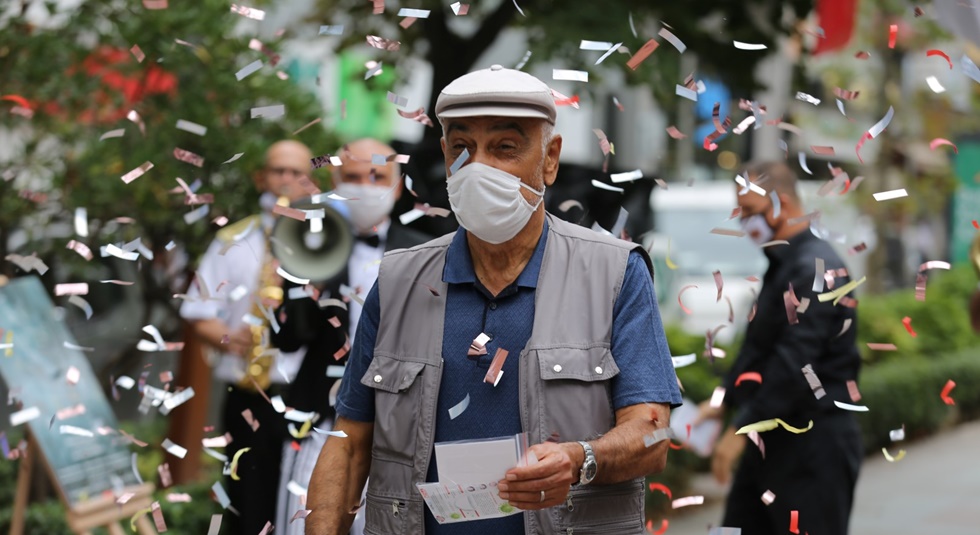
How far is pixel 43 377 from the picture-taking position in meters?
5.52

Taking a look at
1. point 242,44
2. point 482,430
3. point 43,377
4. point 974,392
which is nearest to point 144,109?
point 242,44

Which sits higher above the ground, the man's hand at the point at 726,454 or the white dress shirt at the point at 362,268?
the white dress shirt at the point at 362,268

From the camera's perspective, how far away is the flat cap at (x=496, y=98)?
9.43 feet

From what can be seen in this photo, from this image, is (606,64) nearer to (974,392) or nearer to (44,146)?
(44,146)

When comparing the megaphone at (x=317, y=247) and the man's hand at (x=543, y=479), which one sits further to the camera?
the megaphone at (x=317, y=247)

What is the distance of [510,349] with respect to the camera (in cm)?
293

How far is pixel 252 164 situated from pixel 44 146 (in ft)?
4.35

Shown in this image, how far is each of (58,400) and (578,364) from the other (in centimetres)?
329

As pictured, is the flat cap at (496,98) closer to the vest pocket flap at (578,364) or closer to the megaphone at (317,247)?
the vest pocket flap at (578,364)

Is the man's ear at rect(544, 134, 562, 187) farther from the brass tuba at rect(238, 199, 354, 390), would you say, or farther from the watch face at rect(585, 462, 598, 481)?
the brass tuba at rect(238, 199, 354, 390)

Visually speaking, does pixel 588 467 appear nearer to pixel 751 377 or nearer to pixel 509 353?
pixel 509 353

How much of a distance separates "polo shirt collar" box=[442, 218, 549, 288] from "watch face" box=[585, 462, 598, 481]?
0.45 meters

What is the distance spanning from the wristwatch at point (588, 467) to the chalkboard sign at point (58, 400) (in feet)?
9.91

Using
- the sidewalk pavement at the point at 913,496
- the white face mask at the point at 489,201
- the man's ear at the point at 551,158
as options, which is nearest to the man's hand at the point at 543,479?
the white face mask at the point at 489,201
